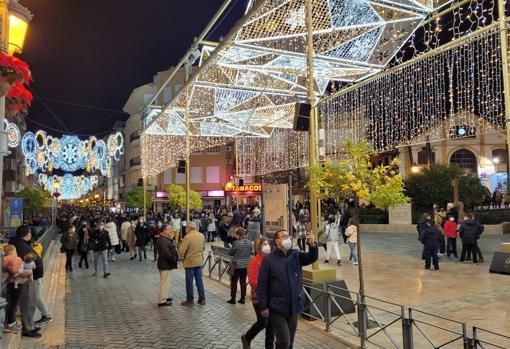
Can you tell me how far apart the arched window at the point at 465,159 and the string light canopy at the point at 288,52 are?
2705cm

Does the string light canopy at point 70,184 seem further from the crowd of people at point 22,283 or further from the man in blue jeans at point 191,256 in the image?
the crowd of people at point 22,283

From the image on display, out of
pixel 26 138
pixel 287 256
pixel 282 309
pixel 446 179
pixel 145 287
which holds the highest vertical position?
pixel 26 138

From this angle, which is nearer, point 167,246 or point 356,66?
point 167,246

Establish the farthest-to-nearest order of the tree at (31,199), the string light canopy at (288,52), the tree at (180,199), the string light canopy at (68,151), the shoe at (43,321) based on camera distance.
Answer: the tree at (31,199) → the tree at (180,199) → the string light canopy at (68,151) → the string light canopy at (288,52) → the shoe at (43,321)

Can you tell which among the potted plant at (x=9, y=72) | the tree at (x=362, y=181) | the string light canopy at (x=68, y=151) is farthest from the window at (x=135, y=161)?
the potted plant at (x=9, y=72)

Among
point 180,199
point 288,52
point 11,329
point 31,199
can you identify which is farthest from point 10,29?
point 31,199

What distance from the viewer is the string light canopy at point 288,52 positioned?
9844 millimetres

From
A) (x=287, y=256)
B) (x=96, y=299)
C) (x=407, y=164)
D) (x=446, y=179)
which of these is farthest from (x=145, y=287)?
(x=407, y=164)

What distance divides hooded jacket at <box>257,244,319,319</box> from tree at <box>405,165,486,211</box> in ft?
77.3

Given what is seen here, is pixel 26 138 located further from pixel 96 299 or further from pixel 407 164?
pixel 407 164

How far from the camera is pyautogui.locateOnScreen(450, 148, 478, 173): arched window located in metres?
41.2

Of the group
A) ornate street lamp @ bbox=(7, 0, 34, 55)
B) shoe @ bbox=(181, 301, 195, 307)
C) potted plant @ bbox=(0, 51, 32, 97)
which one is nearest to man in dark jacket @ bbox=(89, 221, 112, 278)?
shoe @ bbox=(181, 301, 195, 307)

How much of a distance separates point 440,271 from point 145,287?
8.05m

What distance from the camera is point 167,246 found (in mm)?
9062
